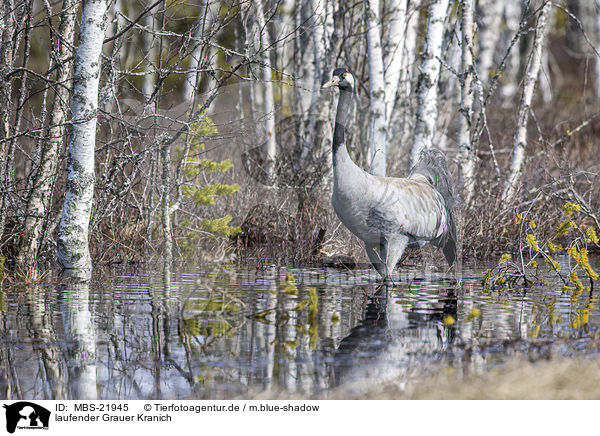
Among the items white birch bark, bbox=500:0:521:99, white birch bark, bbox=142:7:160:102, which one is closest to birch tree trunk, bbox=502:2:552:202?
white birch bark, bbox=142:7:160:102

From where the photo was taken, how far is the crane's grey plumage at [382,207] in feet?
23.7

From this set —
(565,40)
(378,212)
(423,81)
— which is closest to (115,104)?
(378,212)

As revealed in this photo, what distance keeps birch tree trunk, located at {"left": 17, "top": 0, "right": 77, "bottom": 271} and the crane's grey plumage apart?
2625mm

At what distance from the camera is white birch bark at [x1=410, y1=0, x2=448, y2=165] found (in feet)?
34.5

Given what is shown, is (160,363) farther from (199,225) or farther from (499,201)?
(499,201)

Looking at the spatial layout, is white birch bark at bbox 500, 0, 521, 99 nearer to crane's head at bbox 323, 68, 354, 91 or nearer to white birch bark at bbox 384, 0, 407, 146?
white birch bark at bbox 384, 0, 407, 146

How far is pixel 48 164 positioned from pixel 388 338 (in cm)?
432

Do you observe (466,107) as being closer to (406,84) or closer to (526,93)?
(526,93)

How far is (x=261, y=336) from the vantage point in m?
5.18

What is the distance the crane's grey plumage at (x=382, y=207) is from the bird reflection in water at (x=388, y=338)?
0.94m

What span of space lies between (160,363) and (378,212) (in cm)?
339

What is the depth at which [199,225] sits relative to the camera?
33.0ft

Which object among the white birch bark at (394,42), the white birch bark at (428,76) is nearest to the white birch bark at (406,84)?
the white birch bark at (394,42)
